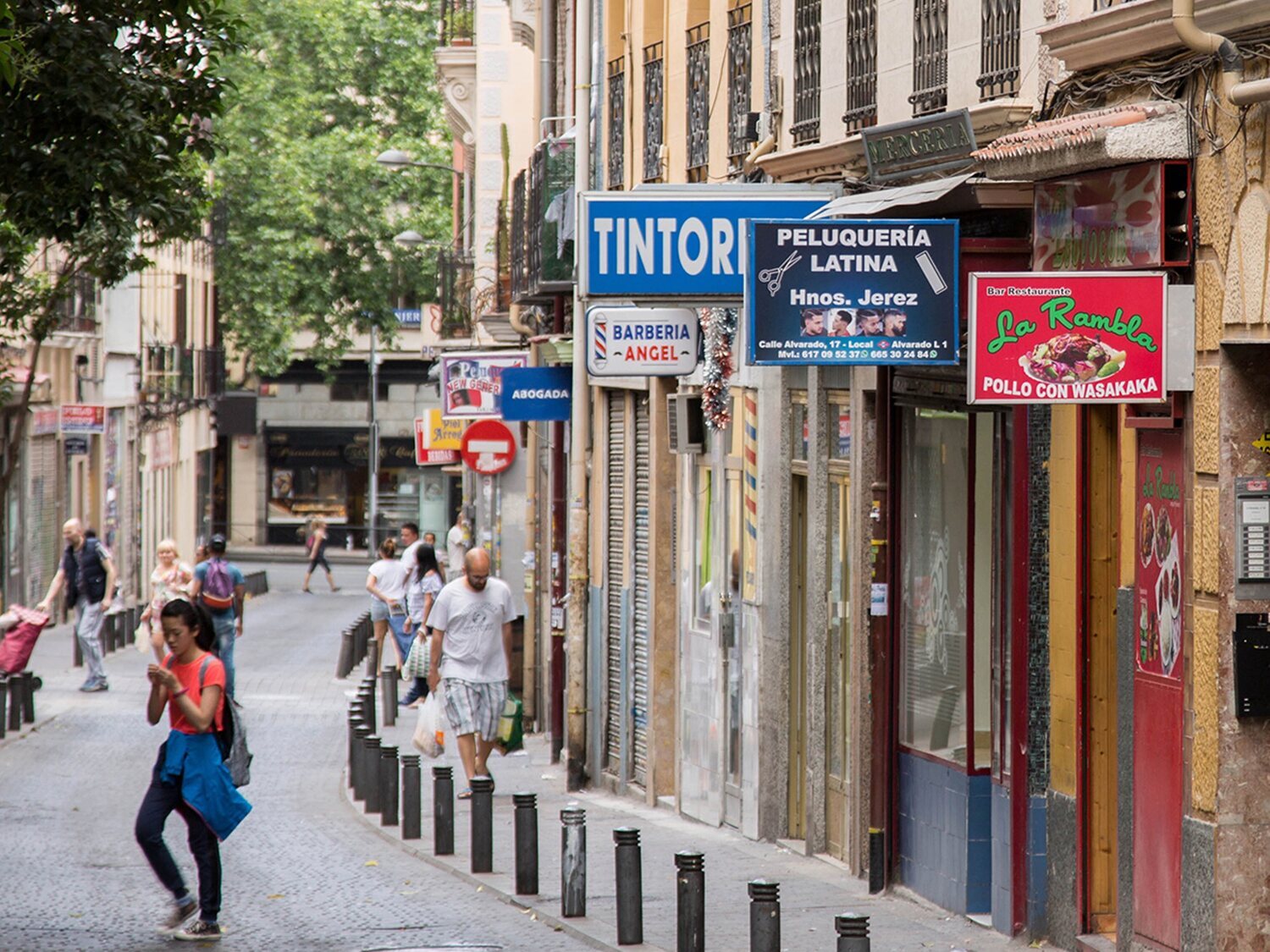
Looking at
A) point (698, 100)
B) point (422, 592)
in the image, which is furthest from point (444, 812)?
point (422, 592)

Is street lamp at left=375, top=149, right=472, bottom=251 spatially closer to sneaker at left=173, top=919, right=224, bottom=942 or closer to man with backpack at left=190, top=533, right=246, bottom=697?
man with backpack at left=190, top=533, right=246, bottom=697

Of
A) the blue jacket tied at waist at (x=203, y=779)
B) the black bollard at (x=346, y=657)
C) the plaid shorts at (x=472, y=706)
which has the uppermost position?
the blue jacket tied at waist at (x=203, y=779)

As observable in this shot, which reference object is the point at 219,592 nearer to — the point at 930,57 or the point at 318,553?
the point at 930,57

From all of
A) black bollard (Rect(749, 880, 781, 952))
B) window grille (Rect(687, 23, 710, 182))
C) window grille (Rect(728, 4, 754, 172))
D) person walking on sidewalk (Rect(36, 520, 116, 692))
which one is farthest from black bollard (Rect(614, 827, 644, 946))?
person walking on sidewalk (Rect(36, 520, 116, 692))

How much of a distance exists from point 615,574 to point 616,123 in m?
3.65

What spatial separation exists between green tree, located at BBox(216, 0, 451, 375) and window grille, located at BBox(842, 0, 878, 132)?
155ft

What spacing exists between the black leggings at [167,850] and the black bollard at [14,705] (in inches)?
425

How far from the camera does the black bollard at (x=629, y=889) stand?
37.9 ft

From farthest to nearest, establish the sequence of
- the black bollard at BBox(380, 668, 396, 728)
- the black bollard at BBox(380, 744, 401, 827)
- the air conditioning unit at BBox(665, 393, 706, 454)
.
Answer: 1. the black bollard at BBox(380, 668, 396, 728)
2. the air conditioning unit at BBox(665, 393, 706, 454)
3. the black bollard at BBox(380, 744, 401, 827)

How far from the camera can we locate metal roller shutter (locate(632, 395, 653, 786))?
62.1ft

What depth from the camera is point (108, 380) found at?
48.5m

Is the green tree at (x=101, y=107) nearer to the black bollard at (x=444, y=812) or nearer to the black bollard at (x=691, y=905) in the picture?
the black bollard at (x=444, y=812)

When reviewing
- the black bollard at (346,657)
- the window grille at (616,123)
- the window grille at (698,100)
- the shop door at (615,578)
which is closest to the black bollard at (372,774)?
the shop door at (615,578)

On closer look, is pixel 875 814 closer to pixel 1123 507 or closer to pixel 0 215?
pixel 1123 507
